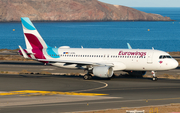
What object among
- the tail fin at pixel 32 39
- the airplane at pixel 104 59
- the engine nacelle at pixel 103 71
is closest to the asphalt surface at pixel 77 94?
the engine nacelle at pixel 103 71

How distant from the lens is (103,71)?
43.9 metres

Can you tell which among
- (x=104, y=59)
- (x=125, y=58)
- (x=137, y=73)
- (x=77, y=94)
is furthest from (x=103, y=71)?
(x=77, y=94)

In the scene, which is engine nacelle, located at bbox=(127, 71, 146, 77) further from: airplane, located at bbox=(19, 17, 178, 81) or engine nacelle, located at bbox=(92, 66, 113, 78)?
engine nacelle, located at bbox=(92, 66, 113, 78)

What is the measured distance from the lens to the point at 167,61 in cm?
4428

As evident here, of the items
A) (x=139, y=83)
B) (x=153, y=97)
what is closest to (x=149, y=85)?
(x=139, y=83)

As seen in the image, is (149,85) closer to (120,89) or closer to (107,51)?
(120,89)

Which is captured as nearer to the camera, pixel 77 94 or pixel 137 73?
pixel 77 94

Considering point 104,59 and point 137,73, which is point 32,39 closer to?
point 104,59

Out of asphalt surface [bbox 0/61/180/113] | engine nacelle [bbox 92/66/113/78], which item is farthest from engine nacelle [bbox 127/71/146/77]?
engine nacelle [bbox 92/66/113/78]

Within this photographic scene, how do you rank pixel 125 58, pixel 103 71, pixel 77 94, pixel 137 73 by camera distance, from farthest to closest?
pixel 137 73 → pixel 125 58 → pixel 103 71 → pixel 77 94

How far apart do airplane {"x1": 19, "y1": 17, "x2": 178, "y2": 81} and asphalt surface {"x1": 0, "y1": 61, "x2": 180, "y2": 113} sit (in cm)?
209

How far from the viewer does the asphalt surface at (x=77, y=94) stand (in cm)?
2761

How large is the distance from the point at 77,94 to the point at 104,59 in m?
13.7

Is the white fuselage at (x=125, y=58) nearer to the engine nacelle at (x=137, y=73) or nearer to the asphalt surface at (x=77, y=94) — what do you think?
the asphalt surface at (x=77, y=94)
